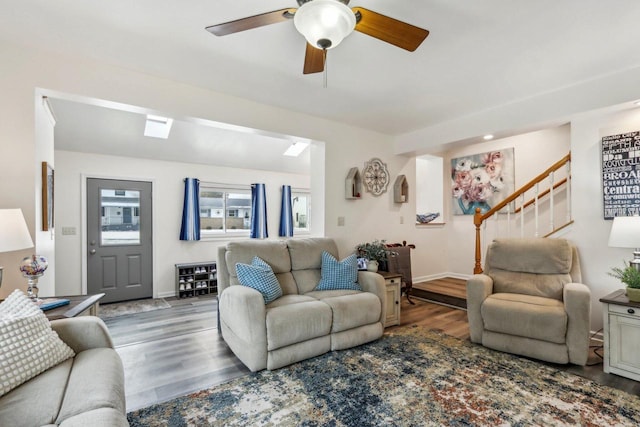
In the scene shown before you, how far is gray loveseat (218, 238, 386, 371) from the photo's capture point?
Result: 2455mm

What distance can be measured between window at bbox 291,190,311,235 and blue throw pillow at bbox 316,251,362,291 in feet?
11.0

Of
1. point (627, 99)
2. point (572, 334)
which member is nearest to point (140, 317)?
point (572, 334)

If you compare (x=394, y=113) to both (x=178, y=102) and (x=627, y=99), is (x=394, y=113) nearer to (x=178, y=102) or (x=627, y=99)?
(x=627, y=99)

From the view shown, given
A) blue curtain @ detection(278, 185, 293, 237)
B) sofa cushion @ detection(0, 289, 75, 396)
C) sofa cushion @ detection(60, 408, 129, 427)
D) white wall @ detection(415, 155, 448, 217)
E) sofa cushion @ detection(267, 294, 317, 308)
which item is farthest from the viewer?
blue curtain @ detection(278, 185, 293, 237)

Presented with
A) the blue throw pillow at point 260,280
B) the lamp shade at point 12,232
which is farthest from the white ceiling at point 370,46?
the blue throw pillow at point 260,280

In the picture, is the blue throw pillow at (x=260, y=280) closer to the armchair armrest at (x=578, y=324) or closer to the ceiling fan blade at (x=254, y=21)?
the ceiling fan blade at (x=254, y=21)

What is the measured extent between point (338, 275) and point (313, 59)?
214 cm

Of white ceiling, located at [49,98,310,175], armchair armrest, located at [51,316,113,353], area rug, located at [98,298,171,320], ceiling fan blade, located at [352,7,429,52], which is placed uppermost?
white ceiling, located at [49,98,310,175]

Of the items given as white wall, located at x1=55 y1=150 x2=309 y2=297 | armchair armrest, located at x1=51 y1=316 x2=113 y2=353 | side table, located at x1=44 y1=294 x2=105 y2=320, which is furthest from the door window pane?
armchair armrest, located at x1=51 y1=316 x2=113 y2=353

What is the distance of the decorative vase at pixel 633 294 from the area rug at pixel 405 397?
0.73 meters

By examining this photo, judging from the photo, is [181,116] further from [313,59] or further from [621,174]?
[621,174]

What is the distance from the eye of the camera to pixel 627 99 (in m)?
2.65

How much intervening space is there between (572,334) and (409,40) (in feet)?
8.55

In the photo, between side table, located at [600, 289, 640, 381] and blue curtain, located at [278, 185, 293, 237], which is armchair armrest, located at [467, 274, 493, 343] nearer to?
side table, located at [600, 289, 640, 381]
